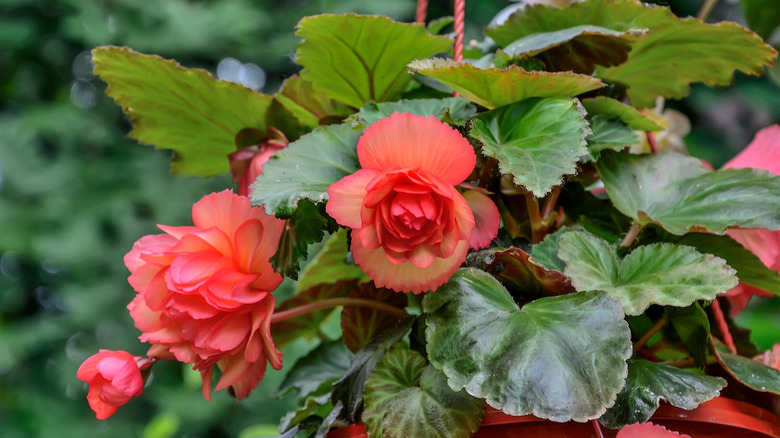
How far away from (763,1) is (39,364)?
2331 mm

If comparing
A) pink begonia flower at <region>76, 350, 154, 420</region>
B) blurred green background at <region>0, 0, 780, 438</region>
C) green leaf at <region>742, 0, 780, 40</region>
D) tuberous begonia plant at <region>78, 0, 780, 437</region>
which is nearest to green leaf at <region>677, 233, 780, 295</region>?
tuberous begonia plant at <region>78, 0, 780, 437</region>

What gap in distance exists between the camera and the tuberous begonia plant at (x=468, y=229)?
378 millimetres

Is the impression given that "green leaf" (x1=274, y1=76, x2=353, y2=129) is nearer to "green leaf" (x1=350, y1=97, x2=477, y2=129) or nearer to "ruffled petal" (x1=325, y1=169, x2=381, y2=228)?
"green leaf" (x1=350, y1=97, x2=477, y2=129)

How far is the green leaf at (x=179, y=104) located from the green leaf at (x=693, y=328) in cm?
37

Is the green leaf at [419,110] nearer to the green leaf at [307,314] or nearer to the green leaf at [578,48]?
the green leaf at [578,48]

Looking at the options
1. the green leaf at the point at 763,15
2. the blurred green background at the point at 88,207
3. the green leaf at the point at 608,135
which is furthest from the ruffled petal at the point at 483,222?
the blurred green background at the point at 88,207

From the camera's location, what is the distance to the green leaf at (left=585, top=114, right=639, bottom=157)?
1.59 feet

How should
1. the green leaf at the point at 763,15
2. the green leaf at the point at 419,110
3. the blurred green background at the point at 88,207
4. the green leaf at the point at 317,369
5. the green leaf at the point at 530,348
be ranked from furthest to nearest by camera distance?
the blurred green background at the point at 88,207 → the green leaf at the point at 763,15 → the green leaf at the point at 317,369 → the green leaf at the point at 419,110 → the green leaf at the point at 530,348

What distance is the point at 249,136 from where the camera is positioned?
0.57 metres

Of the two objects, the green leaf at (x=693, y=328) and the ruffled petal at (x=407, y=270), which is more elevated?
the ruffled petal at (x=407, y=270)

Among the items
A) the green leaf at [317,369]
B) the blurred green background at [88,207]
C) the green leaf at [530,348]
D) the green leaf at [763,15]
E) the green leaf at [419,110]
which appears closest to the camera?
the green leaf at [530,348]

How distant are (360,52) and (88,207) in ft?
5.89

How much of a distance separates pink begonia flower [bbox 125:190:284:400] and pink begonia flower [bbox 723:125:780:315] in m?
0.38

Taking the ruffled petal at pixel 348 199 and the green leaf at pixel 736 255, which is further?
the green leaf at pixel 736 255
